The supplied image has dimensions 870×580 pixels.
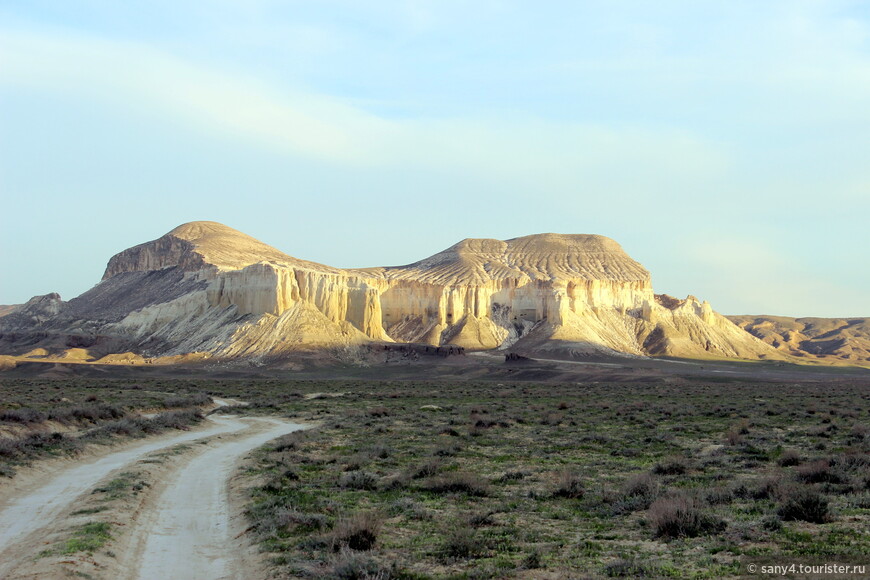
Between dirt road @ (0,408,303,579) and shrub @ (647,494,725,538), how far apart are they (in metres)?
5.64

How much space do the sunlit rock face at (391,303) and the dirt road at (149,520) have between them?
79617 mm

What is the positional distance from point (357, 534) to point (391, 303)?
126316 mm

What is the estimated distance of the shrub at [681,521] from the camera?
1084 cm

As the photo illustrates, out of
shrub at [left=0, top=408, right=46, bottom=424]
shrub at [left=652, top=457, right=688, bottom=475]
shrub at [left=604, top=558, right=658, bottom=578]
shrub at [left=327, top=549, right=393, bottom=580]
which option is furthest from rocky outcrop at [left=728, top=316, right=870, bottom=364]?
shrub at [left=327, top=549, right=393, bottom=580]

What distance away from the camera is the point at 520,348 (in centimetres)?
12075

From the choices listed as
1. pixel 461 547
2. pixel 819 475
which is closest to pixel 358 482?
pixel 461 547

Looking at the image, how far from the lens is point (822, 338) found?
180000 millimetres

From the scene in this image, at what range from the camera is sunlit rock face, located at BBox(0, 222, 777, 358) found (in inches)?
4284

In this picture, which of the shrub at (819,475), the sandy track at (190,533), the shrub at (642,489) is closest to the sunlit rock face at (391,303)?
the sandy track at (190,533)

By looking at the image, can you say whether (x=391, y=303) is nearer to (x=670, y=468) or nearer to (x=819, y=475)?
(x=670, y=468)

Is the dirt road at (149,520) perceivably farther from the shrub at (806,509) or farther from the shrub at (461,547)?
the shrub at (806,509)

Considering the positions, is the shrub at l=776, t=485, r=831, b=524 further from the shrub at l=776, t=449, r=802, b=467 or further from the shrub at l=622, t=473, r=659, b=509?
the shrub at l=776, t=449, r=802, b=467

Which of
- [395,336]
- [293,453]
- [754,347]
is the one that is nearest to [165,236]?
[395,336]

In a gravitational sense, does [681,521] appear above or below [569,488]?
above
